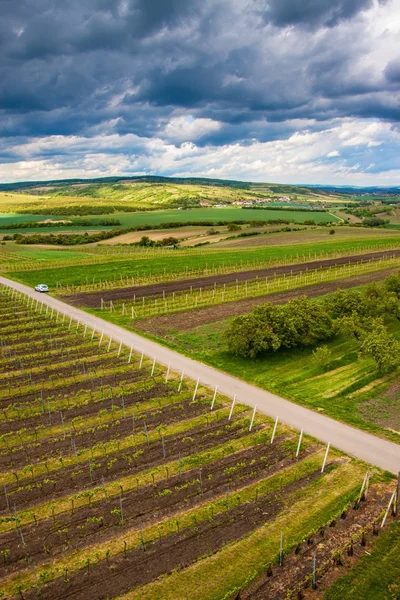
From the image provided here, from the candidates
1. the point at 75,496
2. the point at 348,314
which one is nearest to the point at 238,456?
the point at 75,496

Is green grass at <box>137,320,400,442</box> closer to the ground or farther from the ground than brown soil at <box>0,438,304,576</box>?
farther from the ground

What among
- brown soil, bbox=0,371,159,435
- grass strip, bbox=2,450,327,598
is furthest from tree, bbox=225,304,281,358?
grass strip, bbox=2,450,327,598

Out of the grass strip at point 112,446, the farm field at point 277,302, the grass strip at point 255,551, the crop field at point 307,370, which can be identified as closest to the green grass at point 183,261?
the farm field at point 277,302

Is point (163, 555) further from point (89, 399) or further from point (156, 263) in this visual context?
point (156, 263)

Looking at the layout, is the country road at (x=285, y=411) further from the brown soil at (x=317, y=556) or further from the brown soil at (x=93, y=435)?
the brown soil at (x=317, y=556)

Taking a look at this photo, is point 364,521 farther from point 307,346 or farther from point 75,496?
point 307,346

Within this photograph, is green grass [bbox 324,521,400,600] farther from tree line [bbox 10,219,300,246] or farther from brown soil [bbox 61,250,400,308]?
tree line [bbox 10,219,300,246]

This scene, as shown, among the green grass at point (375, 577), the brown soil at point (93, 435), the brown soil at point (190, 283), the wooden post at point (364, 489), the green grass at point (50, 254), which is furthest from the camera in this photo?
the green grass at point (50, 254)
